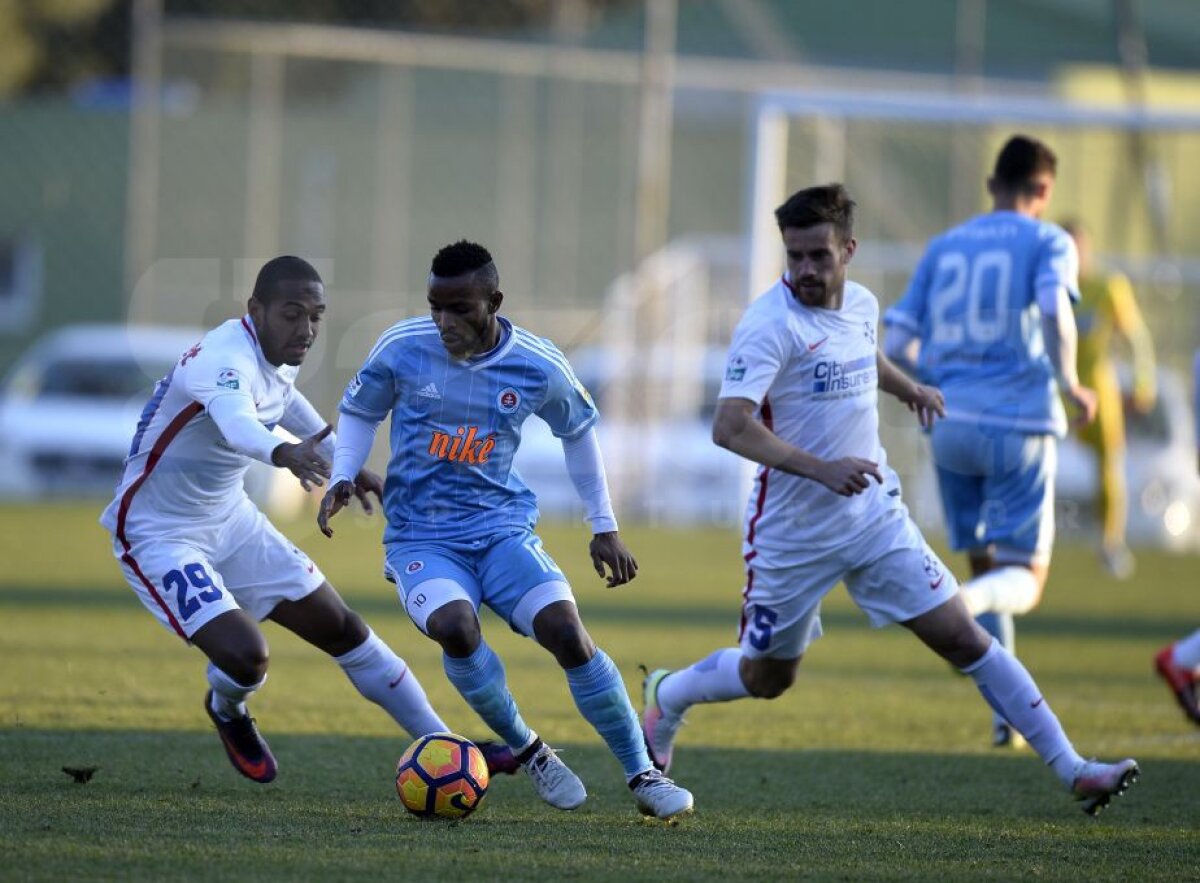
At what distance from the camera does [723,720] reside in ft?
28.5

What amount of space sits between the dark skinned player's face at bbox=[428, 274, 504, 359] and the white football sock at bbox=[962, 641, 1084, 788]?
2.07 meters

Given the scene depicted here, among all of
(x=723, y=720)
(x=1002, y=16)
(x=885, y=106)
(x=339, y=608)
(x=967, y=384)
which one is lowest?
(x=723, y=720)

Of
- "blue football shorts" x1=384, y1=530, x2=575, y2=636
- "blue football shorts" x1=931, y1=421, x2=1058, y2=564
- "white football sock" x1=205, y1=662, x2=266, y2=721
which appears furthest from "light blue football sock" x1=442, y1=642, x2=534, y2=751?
"blue football shorts" x1=931, y1=421, x2=1058, y2=564

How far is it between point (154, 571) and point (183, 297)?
616 inches

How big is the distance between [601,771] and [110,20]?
87.2 ft

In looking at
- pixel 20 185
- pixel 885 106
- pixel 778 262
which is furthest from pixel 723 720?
pixel 20 185

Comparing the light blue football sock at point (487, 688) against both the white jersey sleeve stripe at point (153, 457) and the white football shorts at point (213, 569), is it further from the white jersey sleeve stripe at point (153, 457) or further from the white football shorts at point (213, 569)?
the white jersey sleeve stripe at point (153, 457)

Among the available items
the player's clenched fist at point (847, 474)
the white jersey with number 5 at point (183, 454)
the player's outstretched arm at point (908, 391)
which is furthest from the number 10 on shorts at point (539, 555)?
the player's outstretched arm at point (908, 391)

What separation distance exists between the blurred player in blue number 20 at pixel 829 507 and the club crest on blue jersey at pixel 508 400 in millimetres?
661

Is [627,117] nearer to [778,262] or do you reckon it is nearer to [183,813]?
[778,262]

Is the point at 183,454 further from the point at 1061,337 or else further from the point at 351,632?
the point at 1061,337

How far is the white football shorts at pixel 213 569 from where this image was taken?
6398 mm

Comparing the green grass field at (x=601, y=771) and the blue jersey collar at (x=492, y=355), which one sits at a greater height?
the blue jersey collar at (x=492, y=355)

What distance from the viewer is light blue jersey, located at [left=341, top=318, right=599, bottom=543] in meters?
6.14
